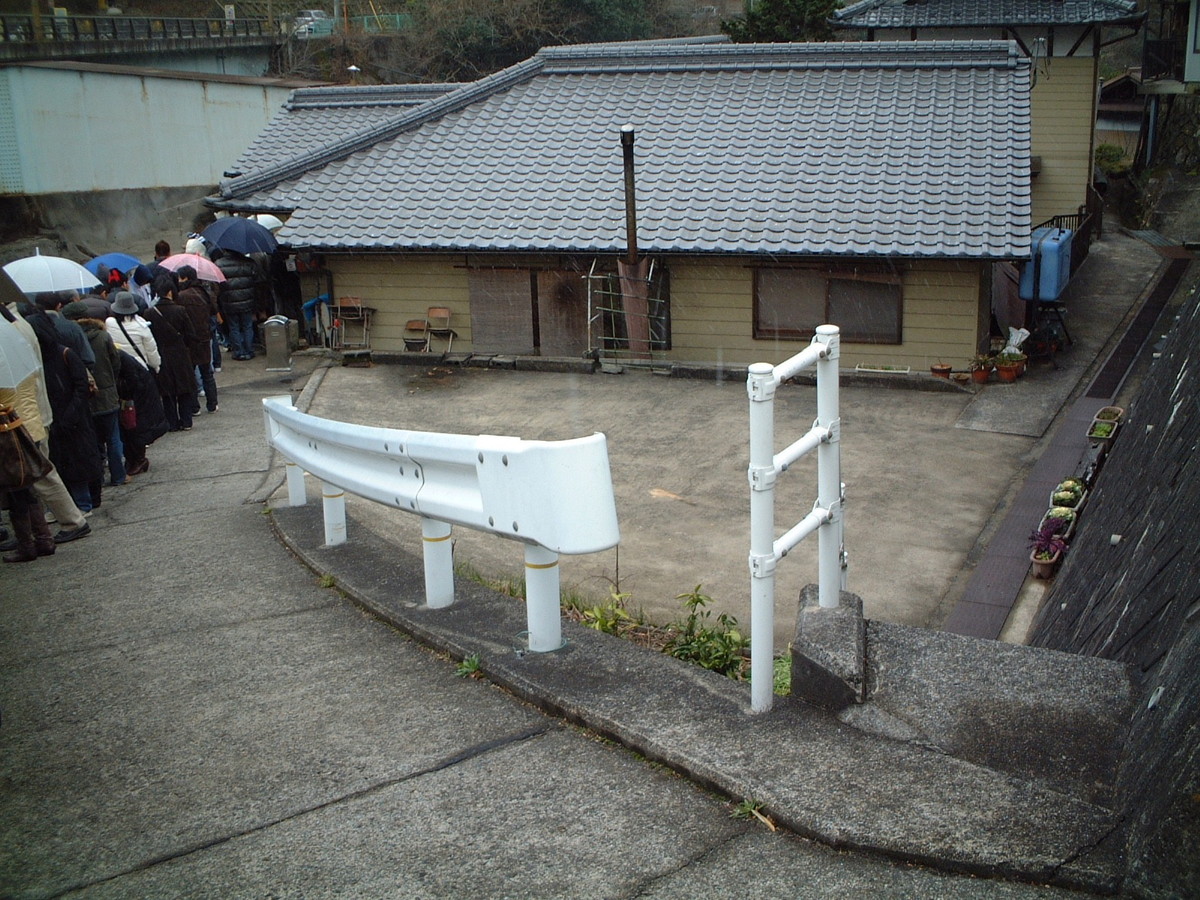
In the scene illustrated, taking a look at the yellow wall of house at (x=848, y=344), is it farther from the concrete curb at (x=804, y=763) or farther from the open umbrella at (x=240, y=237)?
the concrete curb at (x=804, y=763)

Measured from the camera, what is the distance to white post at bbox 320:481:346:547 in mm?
5906

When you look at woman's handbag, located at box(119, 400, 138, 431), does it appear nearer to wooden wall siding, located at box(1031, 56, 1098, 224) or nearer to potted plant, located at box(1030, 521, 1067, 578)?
potted plant, located at box(1030, 521, 1067, 578)

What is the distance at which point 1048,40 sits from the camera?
2458 cm

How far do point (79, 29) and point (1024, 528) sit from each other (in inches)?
1324

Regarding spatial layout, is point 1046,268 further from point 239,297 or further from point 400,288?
point 239,297

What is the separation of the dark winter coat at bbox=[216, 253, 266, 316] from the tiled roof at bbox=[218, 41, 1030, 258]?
1003 millimetres

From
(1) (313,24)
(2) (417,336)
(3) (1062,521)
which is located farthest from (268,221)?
(1) (313,24)

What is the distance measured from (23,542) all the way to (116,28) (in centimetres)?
3354

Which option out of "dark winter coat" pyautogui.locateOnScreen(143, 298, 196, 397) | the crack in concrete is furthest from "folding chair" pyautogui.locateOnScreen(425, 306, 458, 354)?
the crack in concrete

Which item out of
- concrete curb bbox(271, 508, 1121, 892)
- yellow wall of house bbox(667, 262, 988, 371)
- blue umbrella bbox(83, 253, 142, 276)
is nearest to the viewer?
concrete curb bbox(271, 508, 1121, 892)

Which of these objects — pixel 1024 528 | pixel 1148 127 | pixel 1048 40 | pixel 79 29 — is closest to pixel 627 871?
pixel 1024 528

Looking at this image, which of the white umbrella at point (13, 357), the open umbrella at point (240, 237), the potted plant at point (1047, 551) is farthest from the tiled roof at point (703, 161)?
the white umbrella at point (13, 357)

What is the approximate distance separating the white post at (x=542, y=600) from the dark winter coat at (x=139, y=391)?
6.28 m

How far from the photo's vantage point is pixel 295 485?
6902 mm
